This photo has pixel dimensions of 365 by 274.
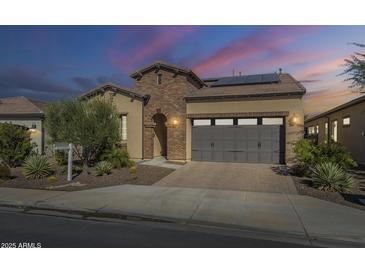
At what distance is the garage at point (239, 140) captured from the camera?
1512 centimetres

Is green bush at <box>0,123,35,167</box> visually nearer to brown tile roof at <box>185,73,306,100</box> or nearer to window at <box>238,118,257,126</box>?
brown tile roof at <box>185,73,306,100</box>

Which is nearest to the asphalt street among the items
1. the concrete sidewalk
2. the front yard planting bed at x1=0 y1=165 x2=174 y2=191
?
the concrete sidewalk

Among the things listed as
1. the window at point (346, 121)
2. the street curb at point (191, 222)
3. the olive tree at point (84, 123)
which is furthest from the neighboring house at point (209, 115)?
the street curb at point (191, 222)

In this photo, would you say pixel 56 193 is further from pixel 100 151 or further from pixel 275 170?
pixel 275 170

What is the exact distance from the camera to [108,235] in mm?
5289

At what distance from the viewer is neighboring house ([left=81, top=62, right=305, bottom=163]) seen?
49.1ft

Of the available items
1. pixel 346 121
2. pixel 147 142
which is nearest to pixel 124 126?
pixel 147 142

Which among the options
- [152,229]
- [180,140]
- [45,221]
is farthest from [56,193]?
[180,140]

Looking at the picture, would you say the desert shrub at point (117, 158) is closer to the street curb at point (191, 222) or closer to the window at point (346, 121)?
the street curb at point (191, 222)

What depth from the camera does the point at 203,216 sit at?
6.39 meters

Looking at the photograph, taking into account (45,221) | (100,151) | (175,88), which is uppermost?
(175,88)

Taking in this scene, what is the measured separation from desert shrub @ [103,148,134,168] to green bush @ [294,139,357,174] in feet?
27.6

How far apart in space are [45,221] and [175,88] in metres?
12.3

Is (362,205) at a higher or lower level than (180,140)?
lower
